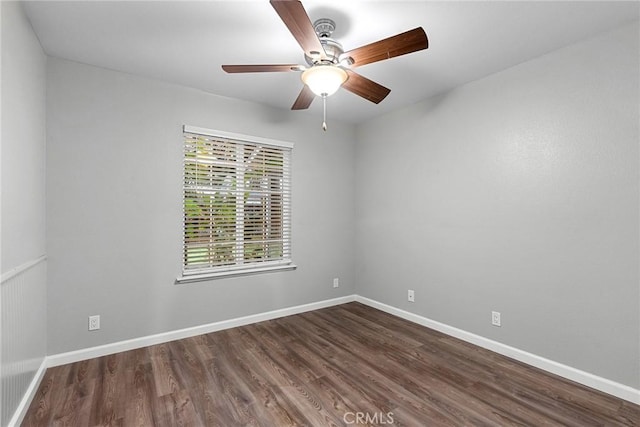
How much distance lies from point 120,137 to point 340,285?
3044 millimetres

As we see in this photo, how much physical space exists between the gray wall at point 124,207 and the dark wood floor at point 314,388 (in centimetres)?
36

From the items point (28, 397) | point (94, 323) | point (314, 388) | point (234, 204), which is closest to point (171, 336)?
point (94, 323)

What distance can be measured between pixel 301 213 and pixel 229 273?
3.69ft

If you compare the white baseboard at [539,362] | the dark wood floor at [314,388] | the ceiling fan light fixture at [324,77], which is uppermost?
the ceiling fan light fixture at [324,77]

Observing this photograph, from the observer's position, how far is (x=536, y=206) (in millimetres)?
2576

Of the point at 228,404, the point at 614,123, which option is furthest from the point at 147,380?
the point at 614,123

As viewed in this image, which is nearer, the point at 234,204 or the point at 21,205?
the point at 21,205

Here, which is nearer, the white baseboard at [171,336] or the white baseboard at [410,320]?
the white baseboard at [410,320]

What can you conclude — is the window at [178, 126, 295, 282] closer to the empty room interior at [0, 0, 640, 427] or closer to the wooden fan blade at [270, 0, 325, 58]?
the empty room interior at [0, 0, 640, 427]

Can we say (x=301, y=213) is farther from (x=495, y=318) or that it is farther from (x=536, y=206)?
(x=536, y=206)

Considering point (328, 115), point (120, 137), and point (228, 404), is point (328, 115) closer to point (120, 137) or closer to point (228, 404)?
point (120, 137)

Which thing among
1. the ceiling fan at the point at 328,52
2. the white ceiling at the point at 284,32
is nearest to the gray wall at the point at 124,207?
the white ceiling at the point at 284,32

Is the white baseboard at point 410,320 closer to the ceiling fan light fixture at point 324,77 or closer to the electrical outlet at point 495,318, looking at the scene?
the electrical outlet at point 495,318

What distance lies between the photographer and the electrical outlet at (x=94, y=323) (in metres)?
2.71
